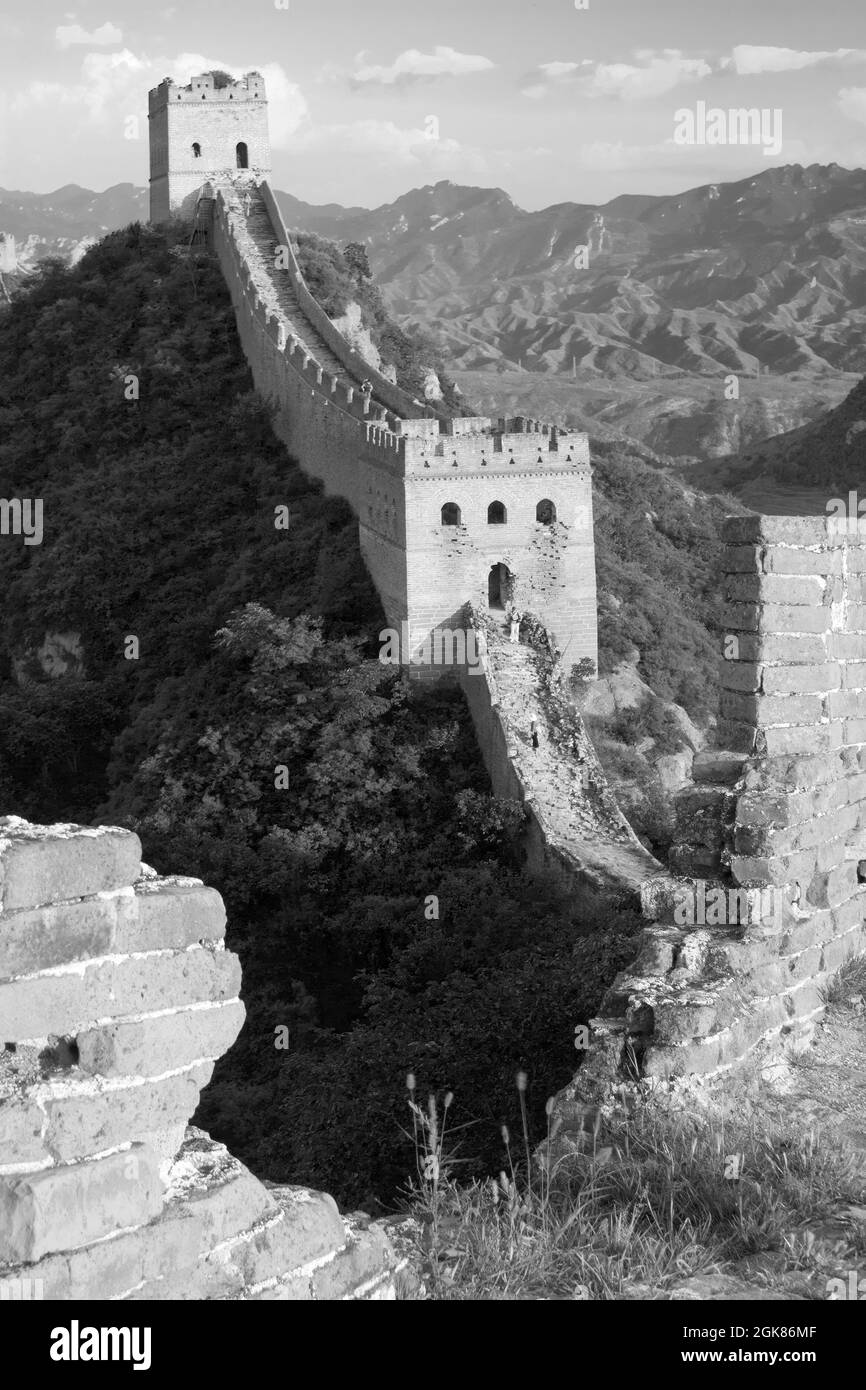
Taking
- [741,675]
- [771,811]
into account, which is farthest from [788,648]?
[771,811]

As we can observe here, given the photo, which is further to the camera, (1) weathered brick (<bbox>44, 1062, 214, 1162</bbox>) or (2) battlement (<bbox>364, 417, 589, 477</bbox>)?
(2) battlement (<bbox>364, 417, 589, 477</bbox>)

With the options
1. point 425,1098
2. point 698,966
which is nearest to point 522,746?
point 425,1098

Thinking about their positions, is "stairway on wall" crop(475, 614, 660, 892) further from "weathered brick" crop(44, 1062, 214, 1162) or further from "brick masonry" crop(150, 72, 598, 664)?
"weathered brick" crop(44, 1062, 214, 1162)

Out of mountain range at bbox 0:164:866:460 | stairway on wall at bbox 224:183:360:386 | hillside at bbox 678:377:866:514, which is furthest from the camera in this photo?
mountain range at bbox 0:164:866:460

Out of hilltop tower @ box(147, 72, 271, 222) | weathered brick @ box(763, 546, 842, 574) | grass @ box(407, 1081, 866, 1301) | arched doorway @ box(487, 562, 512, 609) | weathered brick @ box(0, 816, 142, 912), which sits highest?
hilltop tower @ box(147, 72, 271, 222)

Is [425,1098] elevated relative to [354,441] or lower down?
lower down

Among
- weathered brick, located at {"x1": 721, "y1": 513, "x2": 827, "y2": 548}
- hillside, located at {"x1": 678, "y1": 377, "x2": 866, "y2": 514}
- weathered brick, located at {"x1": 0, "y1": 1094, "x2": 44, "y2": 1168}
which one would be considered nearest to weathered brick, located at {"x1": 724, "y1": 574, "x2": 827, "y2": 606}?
weathered brick, located at {"x1": 721, "y1": 513, "x2": 827, "y2": 548}
